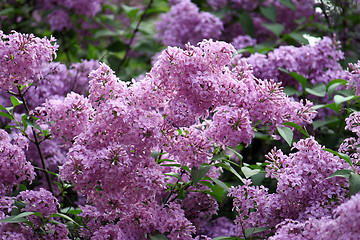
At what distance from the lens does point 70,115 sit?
2.42 m

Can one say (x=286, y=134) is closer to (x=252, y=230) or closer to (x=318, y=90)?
(x=252, y=230)

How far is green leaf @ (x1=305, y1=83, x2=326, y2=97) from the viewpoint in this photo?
126 inches

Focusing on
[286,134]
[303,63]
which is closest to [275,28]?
[303,63]

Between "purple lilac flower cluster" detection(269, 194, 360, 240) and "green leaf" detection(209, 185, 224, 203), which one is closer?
"purple lilac flower cluster" detection(269, 194, 360, 240)

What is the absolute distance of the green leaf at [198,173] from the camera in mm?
2314

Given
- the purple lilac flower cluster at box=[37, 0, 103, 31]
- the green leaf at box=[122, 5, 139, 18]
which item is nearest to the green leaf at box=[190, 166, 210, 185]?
the purple lilac flower cluster at box=[37, 0, 103, 31]

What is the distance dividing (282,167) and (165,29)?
2697mm

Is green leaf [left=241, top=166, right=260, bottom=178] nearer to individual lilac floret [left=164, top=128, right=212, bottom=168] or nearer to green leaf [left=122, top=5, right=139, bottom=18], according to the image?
individual lilac floret [left=164, top=128, right=212, bottom=168]

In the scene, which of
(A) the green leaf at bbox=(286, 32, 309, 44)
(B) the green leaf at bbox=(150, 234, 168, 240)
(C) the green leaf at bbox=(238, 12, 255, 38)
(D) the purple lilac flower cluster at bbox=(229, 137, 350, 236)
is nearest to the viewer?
(D) the purple lilac flower cluster at bbox=(229, 137, 350, 236)

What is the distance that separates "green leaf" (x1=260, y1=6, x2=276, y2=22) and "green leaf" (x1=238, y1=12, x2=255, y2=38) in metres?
0.16

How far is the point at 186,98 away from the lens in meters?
2.30

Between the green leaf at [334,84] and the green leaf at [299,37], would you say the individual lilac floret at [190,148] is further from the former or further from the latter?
the green leaf at [299,37]

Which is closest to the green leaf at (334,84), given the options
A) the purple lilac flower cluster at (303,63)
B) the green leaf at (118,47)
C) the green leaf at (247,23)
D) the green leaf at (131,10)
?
the purple lilac flower cluster at (303,63)

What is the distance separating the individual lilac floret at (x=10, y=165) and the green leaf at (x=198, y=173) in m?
0.86
